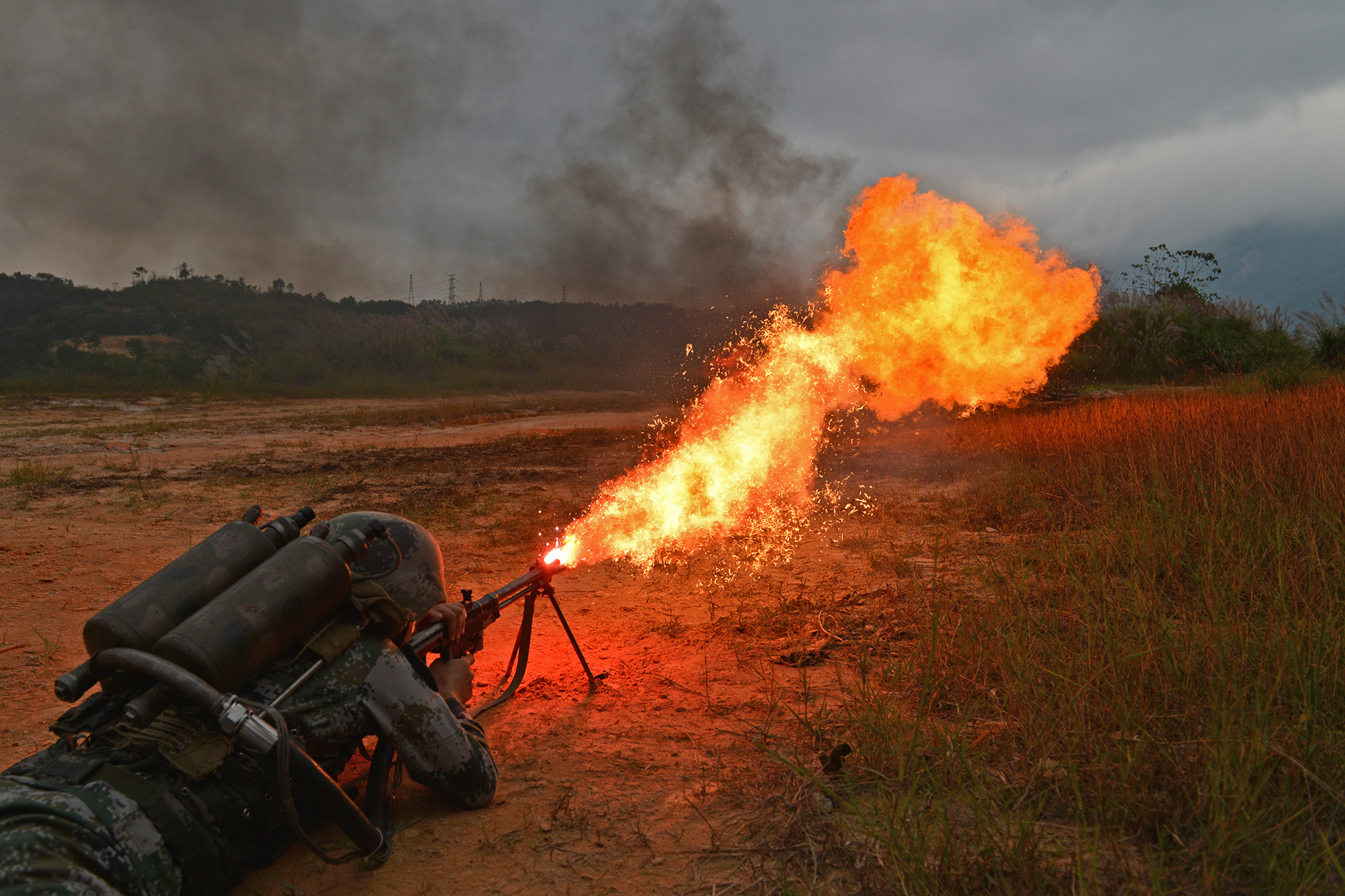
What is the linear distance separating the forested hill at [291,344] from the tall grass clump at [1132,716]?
18.6m

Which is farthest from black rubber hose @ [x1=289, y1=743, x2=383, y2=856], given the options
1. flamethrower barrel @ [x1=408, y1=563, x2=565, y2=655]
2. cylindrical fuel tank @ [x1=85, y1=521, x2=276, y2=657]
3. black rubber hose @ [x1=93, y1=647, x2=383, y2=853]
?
flamethrower barrel @ [x1=408, y1=563, x2=565, y2=655]

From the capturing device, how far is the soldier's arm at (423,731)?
107 inches

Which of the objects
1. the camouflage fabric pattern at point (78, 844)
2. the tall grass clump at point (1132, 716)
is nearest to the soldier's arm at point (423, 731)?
the camouflage fabric pattern at point (78, 844)

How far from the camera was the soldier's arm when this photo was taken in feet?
8.89

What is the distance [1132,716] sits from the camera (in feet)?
9.14

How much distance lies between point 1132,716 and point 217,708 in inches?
129

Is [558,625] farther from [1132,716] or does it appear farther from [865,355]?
[865,355]

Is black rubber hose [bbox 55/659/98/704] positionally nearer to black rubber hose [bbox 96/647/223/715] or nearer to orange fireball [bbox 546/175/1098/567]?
black rubber hose [bbox 96/647/223/715]

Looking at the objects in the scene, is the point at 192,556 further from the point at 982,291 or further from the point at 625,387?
the point at 625,387

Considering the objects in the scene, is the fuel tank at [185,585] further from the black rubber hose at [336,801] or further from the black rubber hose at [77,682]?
the black rubber hose at [336,801]

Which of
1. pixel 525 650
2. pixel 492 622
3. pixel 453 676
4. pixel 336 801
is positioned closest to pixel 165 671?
pixel 336 801

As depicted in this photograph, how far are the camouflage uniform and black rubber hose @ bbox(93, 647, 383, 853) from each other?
207 millimetres

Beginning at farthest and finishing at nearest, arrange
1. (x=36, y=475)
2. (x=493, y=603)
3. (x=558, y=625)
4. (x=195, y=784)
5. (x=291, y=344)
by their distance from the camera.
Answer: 1. (x=291, y=344)
2. (x=36, y=475)
3. (x=558, y=625)
4. (x=493, y=603)
5. (x=195, y=784)

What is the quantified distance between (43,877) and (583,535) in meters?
6.12
